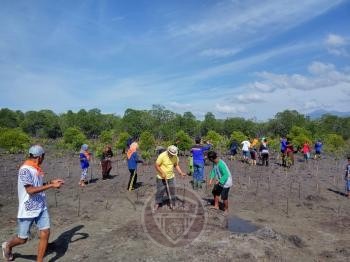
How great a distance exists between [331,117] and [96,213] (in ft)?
154

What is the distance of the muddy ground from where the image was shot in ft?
22.6

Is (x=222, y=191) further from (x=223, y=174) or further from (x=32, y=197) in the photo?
(x=32, y=197)

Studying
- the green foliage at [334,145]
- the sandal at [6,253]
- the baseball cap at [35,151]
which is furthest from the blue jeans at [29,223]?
the green foliage at [334,145]

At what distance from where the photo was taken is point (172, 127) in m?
34.0

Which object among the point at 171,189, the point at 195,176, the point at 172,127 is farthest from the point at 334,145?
the point at 171,189

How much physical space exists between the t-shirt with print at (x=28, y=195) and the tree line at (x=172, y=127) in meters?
17.6

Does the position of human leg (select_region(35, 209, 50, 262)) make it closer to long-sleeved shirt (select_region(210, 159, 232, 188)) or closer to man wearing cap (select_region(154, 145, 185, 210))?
man wearing cap (select_region(154, 145, 185, 210))

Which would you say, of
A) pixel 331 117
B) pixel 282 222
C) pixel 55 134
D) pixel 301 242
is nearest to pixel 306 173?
pixel 282 222

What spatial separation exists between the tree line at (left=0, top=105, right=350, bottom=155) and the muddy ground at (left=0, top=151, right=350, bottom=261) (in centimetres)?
981

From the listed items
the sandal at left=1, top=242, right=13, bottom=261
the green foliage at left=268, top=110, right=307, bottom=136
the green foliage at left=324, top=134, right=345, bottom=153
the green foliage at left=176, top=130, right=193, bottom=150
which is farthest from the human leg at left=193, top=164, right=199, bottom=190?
the green foliage at left=268, top=110, right=307, bottom=136

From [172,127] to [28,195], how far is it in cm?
2844

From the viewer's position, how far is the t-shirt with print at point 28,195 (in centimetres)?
562

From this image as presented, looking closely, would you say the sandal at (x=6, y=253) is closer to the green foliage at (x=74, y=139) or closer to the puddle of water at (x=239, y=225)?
the puddle of water at (x=239, y=225)

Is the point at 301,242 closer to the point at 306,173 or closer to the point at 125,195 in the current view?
the point at 125,195
